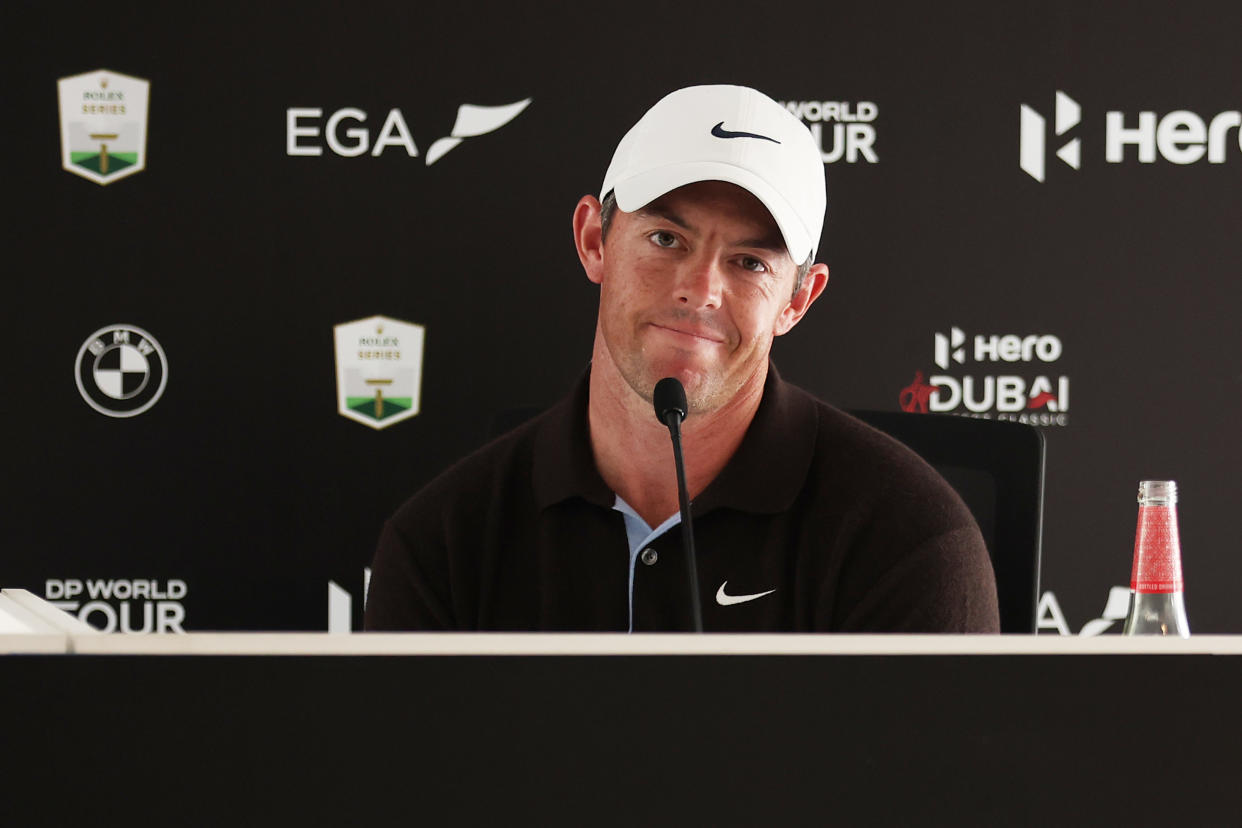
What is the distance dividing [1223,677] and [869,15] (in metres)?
1.67

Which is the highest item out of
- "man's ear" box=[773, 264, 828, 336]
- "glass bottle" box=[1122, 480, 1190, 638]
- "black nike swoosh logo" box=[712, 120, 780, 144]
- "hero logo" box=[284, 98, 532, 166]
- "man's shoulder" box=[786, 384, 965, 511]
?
"hero logo" box=[284, 98, 532, 166]

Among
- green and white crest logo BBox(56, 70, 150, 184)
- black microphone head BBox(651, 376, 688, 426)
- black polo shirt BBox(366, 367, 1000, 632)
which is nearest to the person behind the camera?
black microphone head BBox(651, 376, 688, 426)

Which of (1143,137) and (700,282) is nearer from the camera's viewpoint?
(700,282)

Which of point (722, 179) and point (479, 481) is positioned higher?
point (722, 179)

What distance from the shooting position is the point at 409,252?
186 cm

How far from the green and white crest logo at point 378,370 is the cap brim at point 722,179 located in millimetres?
698

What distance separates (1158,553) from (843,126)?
992mm

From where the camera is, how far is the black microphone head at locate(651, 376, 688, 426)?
962 mm

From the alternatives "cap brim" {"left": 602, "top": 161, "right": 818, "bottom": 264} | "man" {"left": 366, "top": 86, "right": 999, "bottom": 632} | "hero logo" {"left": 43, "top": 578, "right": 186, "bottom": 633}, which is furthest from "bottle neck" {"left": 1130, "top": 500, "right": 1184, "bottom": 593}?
"hero logo" {"left": 43, "top": 578, "right": 186, "bottom": 633}

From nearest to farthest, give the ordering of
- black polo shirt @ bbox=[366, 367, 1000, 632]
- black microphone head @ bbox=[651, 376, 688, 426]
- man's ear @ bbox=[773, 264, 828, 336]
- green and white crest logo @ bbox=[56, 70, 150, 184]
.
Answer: black microphone head @ bbox=[651, 376, 688, 426], black polo shirt @ bbox=[366, 367, 1000, 632], man's ear @ bbox=[773, 264, 828, 336], green and white crest logo @ bbox=[56, 70, 150, 184]

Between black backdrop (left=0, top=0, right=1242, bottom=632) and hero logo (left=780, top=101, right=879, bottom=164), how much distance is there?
1 centimetres

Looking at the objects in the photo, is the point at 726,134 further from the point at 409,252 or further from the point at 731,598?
the point at 409,252

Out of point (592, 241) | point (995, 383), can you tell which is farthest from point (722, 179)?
point (995, 383)

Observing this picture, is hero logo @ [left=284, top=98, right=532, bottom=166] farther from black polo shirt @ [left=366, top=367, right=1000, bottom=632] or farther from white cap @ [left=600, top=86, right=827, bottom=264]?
black polo shirt @ [left=366, top=367, right=1000, bottom=632]
